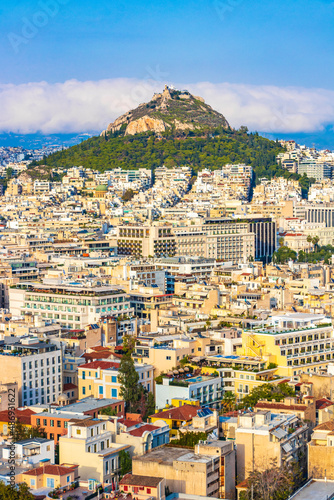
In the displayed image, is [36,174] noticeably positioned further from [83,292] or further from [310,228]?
[83,292]

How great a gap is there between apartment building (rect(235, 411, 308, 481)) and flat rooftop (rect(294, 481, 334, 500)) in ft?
3.68

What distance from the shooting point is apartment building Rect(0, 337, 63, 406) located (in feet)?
113

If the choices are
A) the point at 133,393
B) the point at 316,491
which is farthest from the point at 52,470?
the point at 133,393

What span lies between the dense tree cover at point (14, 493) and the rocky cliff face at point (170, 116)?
127909mm

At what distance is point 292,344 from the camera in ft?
121

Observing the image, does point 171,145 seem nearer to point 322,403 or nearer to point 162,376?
point 162,376

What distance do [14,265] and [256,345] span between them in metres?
27.9

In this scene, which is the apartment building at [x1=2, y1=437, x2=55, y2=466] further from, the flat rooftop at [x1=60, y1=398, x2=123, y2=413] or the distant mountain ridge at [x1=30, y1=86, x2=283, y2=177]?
the distant mountain ridge at [x1=30, y1=86, x2=283, y2=177]

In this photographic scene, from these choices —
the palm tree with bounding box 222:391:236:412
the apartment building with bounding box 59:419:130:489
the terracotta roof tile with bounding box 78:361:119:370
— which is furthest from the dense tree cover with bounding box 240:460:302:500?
the terracotta roof tile with bounding box 78:361:119:370

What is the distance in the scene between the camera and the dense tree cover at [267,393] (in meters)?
32.4

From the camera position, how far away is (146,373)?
3550cm

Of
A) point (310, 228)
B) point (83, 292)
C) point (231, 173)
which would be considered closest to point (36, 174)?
point (231, 173)

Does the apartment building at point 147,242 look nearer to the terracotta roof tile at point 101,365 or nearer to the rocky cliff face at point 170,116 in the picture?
the terracotta roof tile at point 101,365

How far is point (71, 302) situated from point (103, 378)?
36.3 feet
